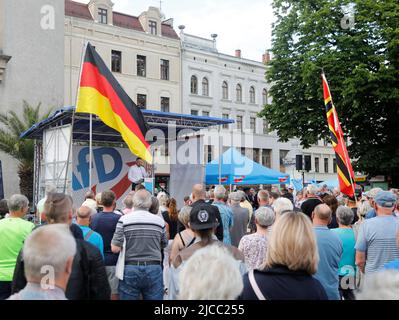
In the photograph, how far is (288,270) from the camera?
3045 millimetres

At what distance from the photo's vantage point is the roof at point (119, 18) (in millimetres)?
33594

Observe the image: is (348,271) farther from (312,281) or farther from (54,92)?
(54,92)

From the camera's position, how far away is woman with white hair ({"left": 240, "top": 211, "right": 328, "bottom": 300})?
296 centimetres

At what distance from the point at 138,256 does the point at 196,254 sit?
2.89 metres

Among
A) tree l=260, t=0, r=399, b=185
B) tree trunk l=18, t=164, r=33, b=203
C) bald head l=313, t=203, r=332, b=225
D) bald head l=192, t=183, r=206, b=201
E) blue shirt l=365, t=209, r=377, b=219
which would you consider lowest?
blue shirt l=365, t=209, r=377, b=219

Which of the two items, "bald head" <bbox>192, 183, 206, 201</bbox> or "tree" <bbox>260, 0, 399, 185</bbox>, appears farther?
"tree" <bbox>260, 0, 399, 185</bbox>

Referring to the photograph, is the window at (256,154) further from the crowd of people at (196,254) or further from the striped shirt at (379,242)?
the striped shirt at (379,242)

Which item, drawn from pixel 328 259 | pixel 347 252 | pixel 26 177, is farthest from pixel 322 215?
pixel 26 177

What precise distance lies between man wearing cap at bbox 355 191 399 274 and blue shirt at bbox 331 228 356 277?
0.33 metres

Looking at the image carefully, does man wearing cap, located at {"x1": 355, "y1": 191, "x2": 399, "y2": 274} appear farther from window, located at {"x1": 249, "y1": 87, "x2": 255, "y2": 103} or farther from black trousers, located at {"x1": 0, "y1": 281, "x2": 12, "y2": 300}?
window, located at {"x1": 249, "y1": 87, "x2": 255, "y2": 103}

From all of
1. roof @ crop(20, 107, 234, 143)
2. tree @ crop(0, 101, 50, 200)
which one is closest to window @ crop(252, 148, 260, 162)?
roof @ crop(20, 107, 234, 143)

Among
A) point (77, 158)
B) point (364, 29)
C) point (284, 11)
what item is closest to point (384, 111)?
point (364, 29)

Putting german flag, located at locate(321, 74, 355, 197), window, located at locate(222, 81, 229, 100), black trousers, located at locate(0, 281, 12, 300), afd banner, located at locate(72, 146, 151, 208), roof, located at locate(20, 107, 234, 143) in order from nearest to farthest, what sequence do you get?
1. black trousers, located at locate(0, 281, 12, 300)
2. german flag, located at locate(321, 74, 355, 197)
3. roof, located at locate(20, 107, 234, 143)
4. afd banner, located at locate(72, 146, 151, 208)
5. window, located at locate(222, 81, 229, 100)

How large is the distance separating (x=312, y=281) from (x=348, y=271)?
299 cm
